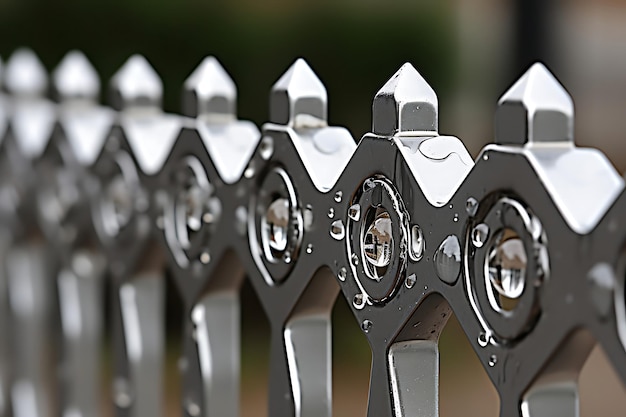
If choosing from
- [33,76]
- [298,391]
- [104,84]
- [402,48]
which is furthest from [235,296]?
[402,48]

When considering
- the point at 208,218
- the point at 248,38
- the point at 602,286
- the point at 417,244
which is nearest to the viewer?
the point at 602,286

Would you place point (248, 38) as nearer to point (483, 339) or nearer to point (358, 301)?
point (358, 301)

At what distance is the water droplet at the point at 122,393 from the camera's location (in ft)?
3.42

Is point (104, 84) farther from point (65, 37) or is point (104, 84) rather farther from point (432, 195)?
point (432, 195)

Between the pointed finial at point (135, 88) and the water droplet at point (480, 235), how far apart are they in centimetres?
59

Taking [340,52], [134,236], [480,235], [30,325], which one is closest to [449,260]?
[480,235]

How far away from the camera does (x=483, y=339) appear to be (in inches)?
23.5

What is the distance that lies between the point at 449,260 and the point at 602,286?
0.38 feet

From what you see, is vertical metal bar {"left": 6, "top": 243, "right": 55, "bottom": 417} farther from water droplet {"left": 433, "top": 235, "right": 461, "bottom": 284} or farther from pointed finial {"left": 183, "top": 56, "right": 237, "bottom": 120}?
water droplet {"left": 433, "top": 235, "right": 461, "bottom": 284}

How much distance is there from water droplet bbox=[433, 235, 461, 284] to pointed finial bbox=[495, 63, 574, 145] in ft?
0.25

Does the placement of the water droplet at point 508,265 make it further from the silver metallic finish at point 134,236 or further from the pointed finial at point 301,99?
the silver metallic finish at point 134,236

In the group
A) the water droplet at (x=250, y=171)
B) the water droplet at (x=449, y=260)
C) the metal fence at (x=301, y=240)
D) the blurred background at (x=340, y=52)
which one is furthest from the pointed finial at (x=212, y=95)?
the blurred background at (x=340, y=52)

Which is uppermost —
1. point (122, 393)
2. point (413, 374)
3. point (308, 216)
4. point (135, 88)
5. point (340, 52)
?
point (340, 52)

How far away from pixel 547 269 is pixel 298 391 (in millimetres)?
295
